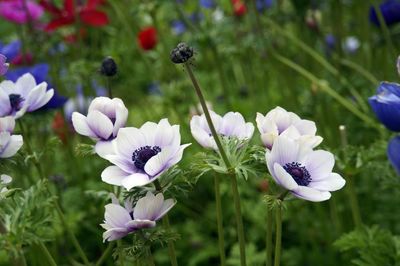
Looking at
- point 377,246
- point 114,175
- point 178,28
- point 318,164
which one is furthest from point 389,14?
point 178,28

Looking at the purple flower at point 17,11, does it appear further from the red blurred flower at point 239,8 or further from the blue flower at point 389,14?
the blue flower at point 389,14

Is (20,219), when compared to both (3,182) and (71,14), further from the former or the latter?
(71,14)

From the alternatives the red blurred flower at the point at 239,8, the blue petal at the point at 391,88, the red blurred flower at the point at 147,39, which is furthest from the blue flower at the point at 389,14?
the blue petal at the point at 391,88

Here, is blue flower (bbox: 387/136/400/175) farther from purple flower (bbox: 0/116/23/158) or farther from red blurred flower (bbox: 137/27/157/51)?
red blurred flower (bbox: 137/27/157/51)

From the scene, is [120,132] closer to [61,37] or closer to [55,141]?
[55,141]

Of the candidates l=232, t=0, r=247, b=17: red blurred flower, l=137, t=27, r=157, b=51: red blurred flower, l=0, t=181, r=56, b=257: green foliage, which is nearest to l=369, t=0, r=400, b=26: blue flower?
l=232, t=0, r=247, b=17: red blurred flower

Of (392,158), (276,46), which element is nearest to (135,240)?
(392,158)
